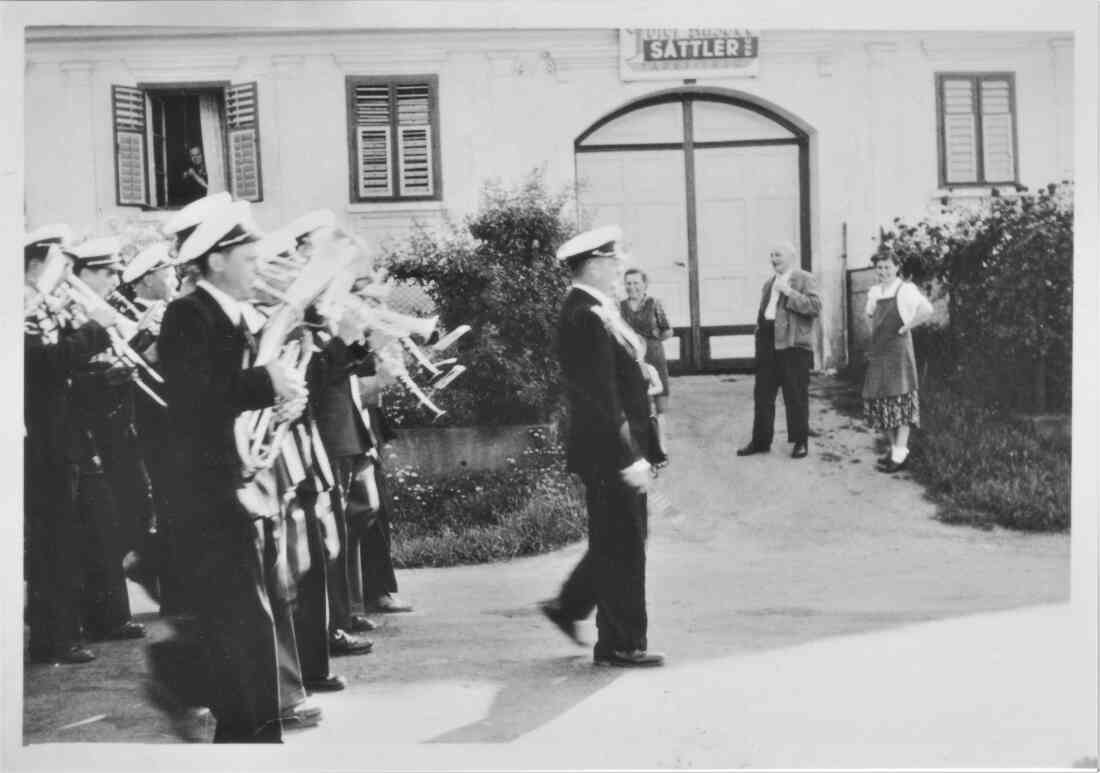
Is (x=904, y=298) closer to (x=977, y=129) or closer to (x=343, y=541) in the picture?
(x=977, y=129)

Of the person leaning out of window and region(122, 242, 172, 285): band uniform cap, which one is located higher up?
region(122, 242, 172, 285): band uniform cap

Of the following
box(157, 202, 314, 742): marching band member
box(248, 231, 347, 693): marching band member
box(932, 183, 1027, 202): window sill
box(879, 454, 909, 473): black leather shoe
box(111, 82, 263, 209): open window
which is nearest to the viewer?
box(157, 202, 314, 742): marching band member

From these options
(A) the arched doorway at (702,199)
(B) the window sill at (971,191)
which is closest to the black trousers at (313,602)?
(A) the arched doorway at (702,199)

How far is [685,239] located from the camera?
14.8 feet

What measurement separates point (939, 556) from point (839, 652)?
521 mm

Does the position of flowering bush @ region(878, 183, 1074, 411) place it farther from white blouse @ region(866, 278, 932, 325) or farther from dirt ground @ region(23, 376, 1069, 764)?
dirt ground @ region(23, 376, 1069, 764)

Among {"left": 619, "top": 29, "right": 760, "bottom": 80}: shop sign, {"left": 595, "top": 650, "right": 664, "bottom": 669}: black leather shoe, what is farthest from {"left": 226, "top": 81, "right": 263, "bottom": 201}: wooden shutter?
{"left": 595, "top": 650, "right": 664, "bottom": 669}: black leather shoe

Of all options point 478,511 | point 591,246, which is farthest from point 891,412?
point 478,511

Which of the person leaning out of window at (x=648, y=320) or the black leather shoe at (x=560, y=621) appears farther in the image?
the person leaning out of window at (x=648, y=320)

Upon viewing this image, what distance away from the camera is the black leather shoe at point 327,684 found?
4.04 meters

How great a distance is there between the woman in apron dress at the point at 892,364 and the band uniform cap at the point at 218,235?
2.23 m

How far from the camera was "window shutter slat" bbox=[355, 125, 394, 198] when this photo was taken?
448 centimetres

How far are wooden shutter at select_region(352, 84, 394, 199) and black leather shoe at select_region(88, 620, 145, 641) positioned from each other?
170cm

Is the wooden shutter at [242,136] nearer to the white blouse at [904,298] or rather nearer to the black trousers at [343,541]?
the black trousers at [343,541]
